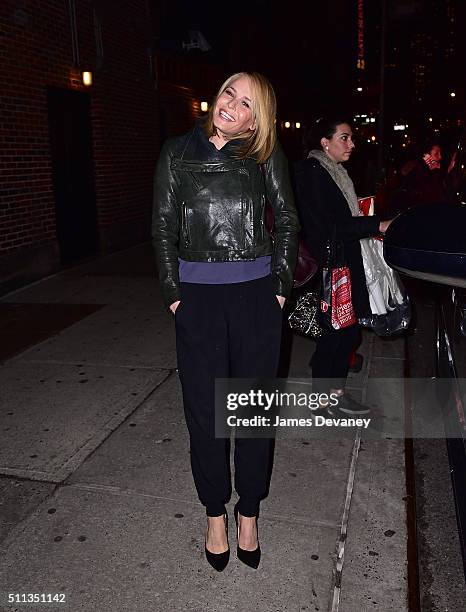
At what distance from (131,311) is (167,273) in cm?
442

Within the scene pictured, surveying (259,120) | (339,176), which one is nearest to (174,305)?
(259,120)

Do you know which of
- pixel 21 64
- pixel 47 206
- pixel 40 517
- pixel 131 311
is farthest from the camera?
pixel 47 206

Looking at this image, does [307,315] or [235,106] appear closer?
[235,106]

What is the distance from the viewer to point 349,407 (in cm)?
395

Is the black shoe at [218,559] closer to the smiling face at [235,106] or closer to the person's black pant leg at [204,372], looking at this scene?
the person's black pant leg at [204,372]

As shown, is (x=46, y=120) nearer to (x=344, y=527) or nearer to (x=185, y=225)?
(x=185, y=225)

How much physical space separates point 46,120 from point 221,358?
290 inches

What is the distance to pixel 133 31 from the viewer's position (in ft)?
37.3

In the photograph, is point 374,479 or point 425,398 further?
point 425,398

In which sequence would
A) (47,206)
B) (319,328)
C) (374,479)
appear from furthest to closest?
1. (47,206)
2. (319,328)
3. (374,479)

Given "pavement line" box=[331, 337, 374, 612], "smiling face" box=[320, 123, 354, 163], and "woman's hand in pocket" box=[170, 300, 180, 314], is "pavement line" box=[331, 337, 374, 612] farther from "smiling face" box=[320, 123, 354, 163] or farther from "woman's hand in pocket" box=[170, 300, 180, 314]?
"smiling face" box=[320, 123, 354, 163]

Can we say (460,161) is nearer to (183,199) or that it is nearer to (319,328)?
(319,328)

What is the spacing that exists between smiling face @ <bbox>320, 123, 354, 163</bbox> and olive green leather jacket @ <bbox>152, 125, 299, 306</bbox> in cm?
119

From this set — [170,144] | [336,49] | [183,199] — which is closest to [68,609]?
[183,199]
